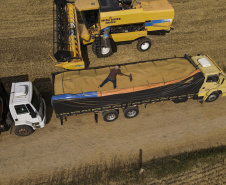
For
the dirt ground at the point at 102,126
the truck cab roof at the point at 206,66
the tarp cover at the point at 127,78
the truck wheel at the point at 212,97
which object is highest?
the truck cab roof at the point at 206,66

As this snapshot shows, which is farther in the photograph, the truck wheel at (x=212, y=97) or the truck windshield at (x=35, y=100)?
the truck wheel at (x=212, y=97)

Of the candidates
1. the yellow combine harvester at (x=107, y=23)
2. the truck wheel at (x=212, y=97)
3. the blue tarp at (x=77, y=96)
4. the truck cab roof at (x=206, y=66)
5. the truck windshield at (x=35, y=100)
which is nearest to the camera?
the blue tarp at (x=77, y=96)

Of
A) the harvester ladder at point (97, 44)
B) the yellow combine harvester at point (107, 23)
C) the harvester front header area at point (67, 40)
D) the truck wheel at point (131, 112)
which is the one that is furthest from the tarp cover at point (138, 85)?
the harvester ladder at point (97, 44)

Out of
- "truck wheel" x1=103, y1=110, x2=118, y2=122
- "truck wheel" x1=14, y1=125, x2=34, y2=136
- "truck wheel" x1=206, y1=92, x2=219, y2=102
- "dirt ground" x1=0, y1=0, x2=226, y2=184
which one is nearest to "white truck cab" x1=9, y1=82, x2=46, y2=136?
"truck wheel" x1=14, y1=125, x2=34, y2=136

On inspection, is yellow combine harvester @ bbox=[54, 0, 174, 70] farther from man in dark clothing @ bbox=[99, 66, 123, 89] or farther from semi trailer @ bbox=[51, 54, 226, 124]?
man in dark clothing @ bbox=[99, 66, 123, 89]

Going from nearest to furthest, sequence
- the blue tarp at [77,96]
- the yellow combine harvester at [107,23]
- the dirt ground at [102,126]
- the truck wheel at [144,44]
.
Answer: the blue tarp at [77,96]
the dirt ground at [102,126]
the yellow combine harvester at [107,23]
the truck wheel at [144,44]

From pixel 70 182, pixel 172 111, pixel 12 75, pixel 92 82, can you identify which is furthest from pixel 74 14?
pixel 70 182

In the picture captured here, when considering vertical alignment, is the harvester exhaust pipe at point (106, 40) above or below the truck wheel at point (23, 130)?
above

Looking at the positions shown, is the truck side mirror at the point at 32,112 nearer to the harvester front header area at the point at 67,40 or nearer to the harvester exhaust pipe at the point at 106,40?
the harvester front header area at the point at 67,40

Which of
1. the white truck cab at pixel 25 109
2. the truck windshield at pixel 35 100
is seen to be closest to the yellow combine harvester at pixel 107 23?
the truck windshield at pixel 35 100
